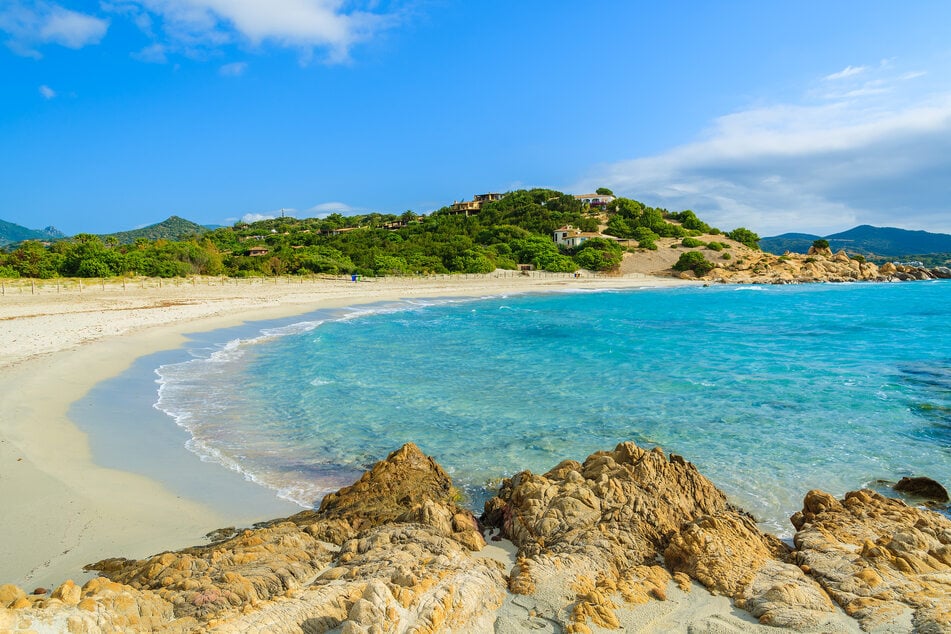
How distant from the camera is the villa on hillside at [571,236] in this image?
83125 mm

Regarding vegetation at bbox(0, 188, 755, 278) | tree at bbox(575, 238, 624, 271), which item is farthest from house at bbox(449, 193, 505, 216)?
tree at bbox(575, 238, 624, 271)

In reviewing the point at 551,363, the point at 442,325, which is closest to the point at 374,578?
the point at 551,363

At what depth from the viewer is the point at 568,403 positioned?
1226 centimetres

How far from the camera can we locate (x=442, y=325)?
1080 inches

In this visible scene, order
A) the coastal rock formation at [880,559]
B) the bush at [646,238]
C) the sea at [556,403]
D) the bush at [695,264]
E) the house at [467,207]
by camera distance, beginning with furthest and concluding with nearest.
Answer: the house at [467,207] → the bush at [646,238] → the bush at [695,264] → the sea at [556,403] → the coastal rock formation at [880,559]

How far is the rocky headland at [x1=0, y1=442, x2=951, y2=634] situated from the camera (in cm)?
364

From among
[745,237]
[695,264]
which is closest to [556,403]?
[695,264]

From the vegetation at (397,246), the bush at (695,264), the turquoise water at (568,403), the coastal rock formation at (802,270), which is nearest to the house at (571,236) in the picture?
the vegetation at (397,246)

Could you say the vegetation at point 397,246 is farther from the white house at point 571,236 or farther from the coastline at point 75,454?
the coastline at point 75,454

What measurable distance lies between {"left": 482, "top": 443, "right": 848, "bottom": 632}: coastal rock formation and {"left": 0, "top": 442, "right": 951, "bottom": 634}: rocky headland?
0.02 meters

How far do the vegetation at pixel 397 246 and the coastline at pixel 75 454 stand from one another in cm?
1830

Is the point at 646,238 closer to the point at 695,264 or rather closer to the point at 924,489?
the point at 695,264

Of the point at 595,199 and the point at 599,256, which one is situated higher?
the point at 595,199

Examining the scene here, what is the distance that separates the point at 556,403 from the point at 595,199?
11154 centimetres
